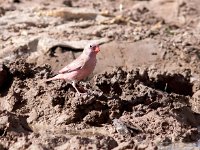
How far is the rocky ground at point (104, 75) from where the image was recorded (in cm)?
A: 761

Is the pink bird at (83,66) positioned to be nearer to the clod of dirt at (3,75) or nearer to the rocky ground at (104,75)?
the rocky ground at (104,75)

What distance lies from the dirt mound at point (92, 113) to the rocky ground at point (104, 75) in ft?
0.04

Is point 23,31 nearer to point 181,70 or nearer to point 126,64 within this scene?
point 126,64

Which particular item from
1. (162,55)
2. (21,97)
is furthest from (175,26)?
(21,97)

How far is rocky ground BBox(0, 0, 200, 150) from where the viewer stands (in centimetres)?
761

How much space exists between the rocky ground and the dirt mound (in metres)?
0.01

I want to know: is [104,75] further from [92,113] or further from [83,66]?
[92,113]

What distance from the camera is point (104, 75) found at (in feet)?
30.4

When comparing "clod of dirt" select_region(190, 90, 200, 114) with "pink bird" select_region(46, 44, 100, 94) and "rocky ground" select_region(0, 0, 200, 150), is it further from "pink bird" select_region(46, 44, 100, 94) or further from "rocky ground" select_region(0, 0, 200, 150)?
"pink bird" select_region(46, 44, 100, 94)

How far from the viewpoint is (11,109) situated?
8570mm

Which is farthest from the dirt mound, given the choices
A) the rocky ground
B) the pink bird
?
the pink bird

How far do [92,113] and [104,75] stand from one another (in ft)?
4.54

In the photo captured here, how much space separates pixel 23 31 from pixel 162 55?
244 centimetres

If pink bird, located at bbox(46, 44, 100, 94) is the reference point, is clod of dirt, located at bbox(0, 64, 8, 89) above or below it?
below
